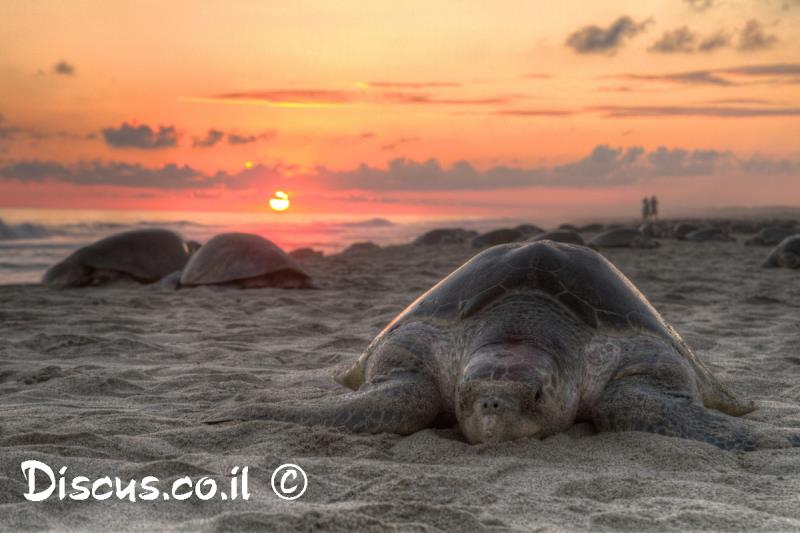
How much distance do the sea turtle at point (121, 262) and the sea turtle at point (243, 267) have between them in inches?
44.7

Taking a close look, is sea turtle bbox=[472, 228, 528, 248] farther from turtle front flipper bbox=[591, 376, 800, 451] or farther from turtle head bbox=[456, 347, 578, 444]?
turtle head bbox=[456, 347, 578, 444]

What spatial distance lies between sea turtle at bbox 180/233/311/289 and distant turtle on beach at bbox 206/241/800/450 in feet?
23.7

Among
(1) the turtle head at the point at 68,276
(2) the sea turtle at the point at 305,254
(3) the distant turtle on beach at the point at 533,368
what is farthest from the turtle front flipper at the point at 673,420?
(2) the sea turtle at the point at 305,254

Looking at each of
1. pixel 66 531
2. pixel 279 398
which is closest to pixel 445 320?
pixel 279 398

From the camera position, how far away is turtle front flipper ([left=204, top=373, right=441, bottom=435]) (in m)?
3.60

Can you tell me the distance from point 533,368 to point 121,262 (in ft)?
34.5

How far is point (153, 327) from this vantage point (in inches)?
294

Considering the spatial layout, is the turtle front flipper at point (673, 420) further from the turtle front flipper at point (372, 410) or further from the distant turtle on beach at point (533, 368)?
the turtle front flipper at point (372, 410)

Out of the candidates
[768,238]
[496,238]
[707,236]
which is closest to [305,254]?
[496,238]

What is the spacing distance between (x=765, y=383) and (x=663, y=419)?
186cm

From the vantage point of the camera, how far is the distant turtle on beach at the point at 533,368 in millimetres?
3359

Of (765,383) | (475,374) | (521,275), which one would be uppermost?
(521,275)

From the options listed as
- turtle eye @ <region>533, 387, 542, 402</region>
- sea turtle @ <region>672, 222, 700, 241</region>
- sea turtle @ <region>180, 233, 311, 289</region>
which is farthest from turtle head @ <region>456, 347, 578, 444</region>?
sea turtle @ <region>672, 222, 700, 241</region>

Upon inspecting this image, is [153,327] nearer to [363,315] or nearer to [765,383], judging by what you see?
[363,315]
